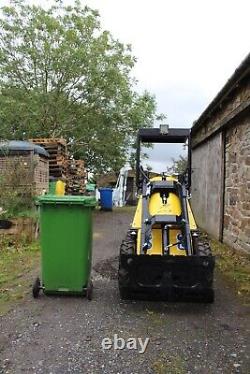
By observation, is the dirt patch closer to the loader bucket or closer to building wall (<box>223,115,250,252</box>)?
the loader bucket

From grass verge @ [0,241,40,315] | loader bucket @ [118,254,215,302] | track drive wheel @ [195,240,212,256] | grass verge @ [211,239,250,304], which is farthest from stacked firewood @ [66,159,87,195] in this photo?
loader bucket @ [118,254,215,302]

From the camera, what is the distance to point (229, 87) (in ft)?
25.6

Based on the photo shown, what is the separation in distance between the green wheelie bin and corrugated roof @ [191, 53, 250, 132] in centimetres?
349

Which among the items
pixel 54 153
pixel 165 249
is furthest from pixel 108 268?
pixel 54 153

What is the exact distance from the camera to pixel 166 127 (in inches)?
221

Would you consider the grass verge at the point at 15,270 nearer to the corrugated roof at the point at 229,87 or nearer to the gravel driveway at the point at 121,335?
the gravel driveway at the point at 121,335

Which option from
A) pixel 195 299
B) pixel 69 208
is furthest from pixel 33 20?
pixel 195 299

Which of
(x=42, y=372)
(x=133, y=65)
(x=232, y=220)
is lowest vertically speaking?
(x=42, y=372)

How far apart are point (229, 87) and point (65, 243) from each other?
4750 mm

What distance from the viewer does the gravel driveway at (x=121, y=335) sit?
3.29 metres

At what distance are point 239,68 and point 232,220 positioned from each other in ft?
9.55

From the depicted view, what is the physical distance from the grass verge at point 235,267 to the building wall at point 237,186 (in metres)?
0.17

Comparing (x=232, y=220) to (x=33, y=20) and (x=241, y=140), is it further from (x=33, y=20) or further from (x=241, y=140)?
(x=33, y=20)

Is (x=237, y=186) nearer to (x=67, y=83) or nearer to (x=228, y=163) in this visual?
(x=228, y=163)
